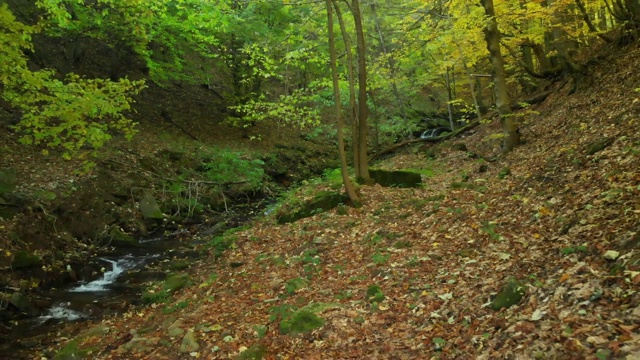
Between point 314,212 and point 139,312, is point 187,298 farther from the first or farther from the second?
point 314,212

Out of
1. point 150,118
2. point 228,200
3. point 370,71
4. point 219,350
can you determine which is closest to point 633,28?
point 370,71

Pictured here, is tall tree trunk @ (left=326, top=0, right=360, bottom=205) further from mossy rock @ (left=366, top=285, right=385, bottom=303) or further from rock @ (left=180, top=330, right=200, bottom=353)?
rock @ (left=180, top=330, right=200, bottom=353)

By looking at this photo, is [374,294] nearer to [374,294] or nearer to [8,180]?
[374,294]

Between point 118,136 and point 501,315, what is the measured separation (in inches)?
680

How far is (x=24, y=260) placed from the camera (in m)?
9.50

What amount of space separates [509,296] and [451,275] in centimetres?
133

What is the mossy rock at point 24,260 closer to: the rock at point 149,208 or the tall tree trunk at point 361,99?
the rock at point 149,208

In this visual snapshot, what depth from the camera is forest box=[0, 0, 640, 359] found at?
16.7ft

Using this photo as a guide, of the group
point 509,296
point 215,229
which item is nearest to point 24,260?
point 215,229

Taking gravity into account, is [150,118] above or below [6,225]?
above

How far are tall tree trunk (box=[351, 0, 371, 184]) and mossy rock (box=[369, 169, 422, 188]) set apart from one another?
402mm

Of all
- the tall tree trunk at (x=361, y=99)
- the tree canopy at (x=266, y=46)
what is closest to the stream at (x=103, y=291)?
the tree canopy at (x=266, y=46)

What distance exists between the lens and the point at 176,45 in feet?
69.0

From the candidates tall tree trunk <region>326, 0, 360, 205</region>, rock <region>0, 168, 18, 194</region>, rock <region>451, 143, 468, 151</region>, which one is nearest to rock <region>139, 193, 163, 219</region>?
rock <region>0, 168, 18, 194</region>
